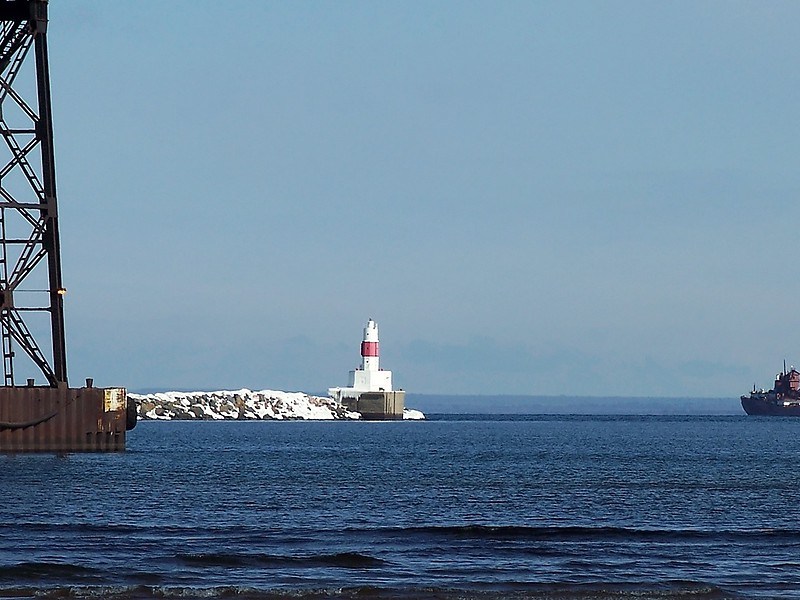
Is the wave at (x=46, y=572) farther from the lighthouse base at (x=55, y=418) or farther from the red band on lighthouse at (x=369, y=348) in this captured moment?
the red band on lighthouse at (x=369, y=348)

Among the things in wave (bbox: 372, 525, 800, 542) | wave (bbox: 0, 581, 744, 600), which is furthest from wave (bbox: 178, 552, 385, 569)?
wave (bbox: 372, 525, 800, 542)

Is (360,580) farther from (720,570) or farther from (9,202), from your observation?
(9,202)

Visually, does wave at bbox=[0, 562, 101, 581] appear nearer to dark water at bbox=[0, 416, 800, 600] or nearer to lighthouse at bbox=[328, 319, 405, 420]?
dark water at bbox=[0, 416, 800, 600]

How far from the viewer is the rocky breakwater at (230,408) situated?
193 m

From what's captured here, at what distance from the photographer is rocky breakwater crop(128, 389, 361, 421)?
193 meters

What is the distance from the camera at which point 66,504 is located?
46094mm

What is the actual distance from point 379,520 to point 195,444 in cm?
6396

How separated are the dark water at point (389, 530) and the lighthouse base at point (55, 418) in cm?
124

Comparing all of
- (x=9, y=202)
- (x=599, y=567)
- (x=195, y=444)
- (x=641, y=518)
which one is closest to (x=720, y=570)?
(x=599, y=567)

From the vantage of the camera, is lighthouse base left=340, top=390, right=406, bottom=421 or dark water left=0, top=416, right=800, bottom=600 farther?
lighthouse base left=340, top=390, right=406, bottom=421

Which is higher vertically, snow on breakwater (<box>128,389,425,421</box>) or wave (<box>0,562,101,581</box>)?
snow on breakwater (<box>128,389,425,421</box>)

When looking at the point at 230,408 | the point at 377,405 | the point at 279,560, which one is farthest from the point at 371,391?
the point at 279,560

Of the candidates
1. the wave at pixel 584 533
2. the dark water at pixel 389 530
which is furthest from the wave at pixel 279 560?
the wave at pixel 584 533

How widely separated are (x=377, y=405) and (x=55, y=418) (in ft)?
399
